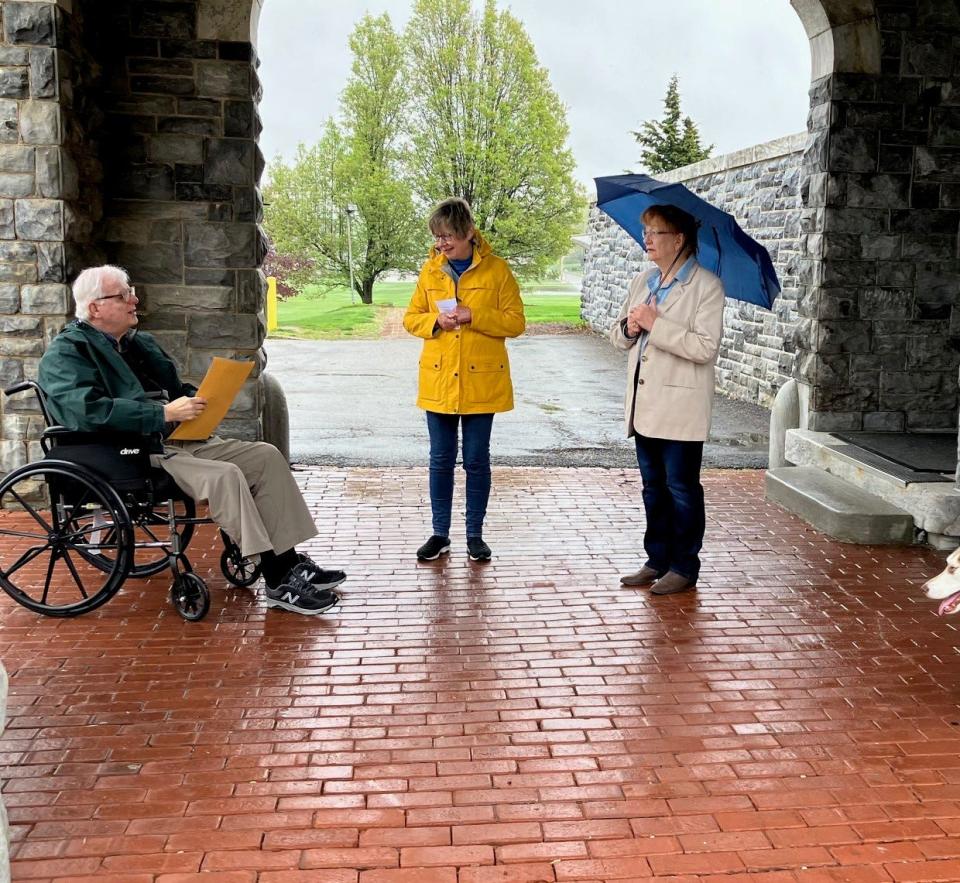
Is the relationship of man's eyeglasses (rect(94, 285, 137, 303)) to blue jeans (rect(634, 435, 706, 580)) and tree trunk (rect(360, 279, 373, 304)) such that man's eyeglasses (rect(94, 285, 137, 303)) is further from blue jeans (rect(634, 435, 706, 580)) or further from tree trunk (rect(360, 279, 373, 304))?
tree trunk (rect(360, 279, 373, 304))

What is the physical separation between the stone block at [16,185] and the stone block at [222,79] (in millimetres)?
1266

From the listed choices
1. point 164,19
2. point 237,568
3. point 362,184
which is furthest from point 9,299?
point 362,184

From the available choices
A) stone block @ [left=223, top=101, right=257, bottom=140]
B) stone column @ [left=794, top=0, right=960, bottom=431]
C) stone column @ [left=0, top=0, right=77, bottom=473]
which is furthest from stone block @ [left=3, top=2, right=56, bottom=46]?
stone column @ [left=794, top=0, right=960, bottom=431]

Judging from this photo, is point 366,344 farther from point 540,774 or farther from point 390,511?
point 540,774

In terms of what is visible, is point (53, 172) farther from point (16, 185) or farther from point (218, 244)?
point (218, 244)

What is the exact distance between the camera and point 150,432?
4.64 m

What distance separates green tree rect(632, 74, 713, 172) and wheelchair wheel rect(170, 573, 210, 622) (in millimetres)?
31683

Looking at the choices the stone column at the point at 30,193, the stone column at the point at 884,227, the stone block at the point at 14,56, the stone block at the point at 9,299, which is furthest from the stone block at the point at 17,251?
the stone column at the point at 884,227

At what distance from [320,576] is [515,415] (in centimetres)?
645

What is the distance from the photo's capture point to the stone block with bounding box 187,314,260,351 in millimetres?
7246

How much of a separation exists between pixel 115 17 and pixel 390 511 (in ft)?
11.5

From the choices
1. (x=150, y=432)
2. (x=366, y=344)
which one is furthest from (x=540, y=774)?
(x=366, y=344)

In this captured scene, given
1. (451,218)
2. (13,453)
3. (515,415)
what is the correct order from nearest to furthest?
(451,218) < (13,453) < (515,415)

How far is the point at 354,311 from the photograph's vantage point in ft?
100
